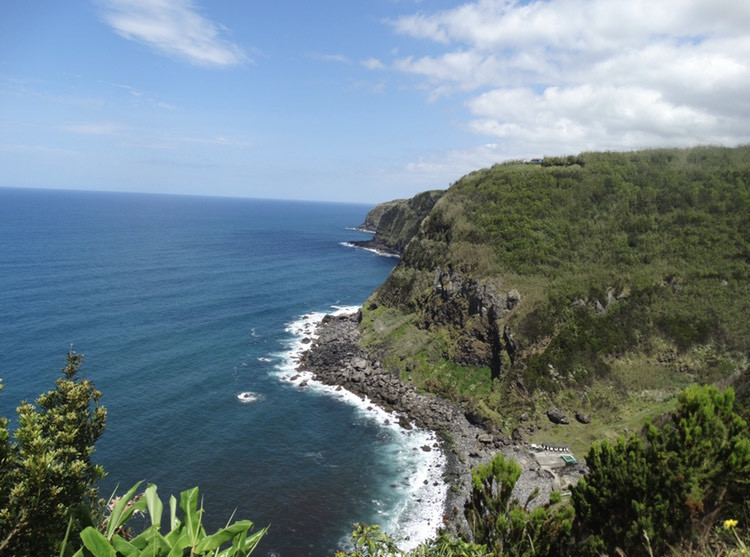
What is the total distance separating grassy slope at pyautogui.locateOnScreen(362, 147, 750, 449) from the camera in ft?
174

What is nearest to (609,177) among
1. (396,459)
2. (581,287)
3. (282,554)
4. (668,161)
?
(668,161)

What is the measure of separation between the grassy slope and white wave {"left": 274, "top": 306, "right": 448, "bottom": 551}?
849cm

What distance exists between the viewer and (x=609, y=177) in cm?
7975

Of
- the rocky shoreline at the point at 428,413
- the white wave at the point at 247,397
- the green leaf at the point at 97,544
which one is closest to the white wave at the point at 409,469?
the rocky shoreline at the point at 428,413

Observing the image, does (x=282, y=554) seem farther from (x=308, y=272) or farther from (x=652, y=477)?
(x=308, y=272)

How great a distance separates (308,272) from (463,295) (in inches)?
2776

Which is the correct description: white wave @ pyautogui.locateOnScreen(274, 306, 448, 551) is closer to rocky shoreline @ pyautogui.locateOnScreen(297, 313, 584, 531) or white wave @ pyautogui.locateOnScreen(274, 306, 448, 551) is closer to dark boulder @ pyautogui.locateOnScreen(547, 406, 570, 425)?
rocky shoreline @ pyautogui.locateOnScreen(297, 313, 584, 531)

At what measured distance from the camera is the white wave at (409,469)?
126ft

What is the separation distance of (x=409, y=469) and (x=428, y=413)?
Result: 10653 millimetres

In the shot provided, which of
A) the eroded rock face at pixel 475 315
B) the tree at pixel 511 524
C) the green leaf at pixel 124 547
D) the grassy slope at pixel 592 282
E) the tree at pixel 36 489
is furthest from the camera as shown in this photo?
the eroded rock face at pixel 475 315

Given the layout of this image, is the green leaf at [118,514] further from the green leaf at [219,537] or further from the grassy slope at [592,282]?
the grassy slope at [592,282]

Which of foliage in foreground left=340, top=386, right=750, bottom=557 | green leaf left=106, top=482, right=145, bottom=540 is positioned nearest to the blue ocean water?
foliage in foreground left=340, top=386, right=750, bottom=557

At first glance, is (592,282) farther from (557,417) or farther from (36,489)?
(36,489)

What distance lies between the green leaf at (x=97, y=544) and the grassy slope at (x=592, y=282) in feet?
165
